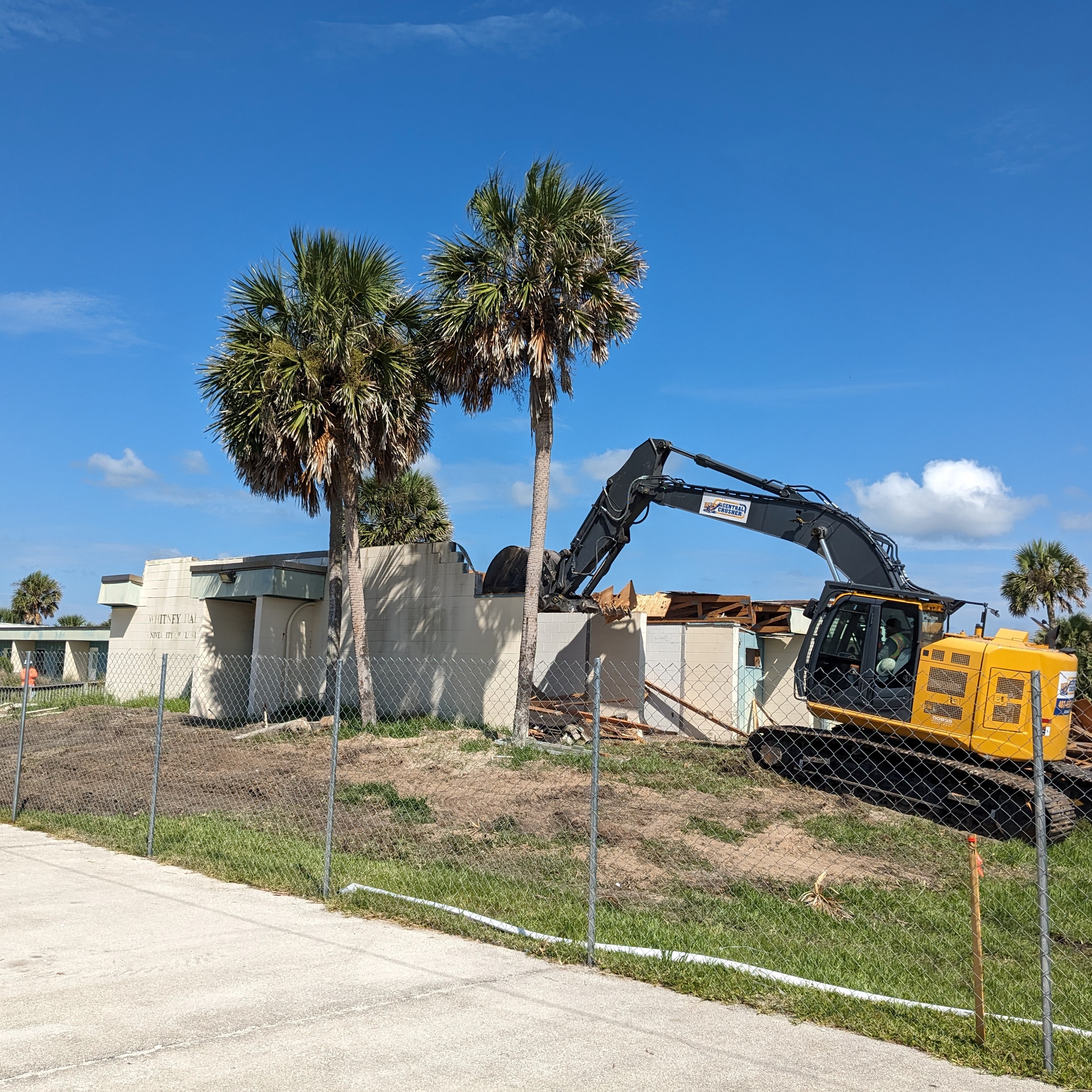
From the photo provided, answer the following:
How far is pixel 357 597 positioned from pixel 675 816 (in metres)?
8.84

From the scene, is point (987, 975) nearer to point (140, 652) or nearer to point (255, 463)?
point (255, 463)

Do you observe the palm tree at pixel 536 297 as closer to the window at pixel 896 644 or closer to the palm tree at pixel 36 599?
the window at pixel 896 644

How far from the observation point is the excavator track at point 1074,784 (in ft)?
39.8

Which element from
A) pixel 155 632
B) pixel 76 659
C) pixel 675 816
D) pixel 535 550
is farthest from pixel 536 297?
pixel 76 659

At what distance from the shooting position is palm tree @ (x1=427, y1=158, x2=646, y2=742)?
16.9 m

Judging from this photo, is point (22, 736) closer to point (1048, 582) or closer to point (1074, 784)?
point (1074, 784)

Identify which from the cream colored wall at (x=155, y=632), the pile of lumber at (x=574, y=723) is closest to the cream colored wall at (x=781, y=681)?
the pile of lumber at (x=574, y=723)

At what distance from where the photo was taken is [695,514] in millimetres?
17672

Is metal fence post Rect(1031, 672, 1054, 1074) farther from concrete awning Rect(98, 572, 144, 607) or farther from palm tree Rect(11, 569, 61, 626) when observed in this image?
palm tree Rect(11, 569, 61, 626)

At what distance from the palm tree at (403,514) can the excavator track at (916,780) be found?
19.1 meters

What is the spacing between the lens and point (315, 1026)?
5.15 metres

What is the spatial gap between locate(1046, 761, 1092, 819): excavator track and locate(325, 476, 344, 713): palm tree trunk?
42.1 ft

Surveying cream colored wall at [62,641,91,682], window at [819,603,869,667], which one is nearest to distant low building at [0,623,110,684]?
cream colored wall at [62,641,91,682]

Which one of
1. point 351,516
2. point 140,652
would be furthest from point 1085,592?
point 140,652
